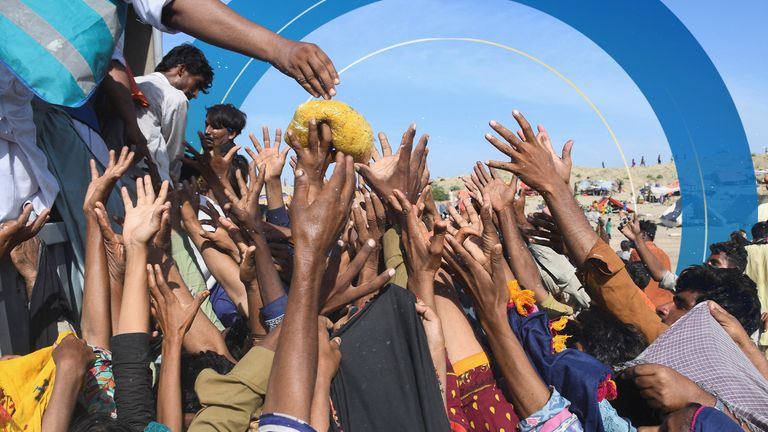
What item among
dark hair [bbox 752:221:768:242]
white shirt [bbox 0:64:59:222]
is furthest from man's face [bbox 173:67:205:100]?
dark hair [bbox 752:221:768:242]

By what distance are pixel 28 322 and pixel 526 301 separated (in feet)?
6.22

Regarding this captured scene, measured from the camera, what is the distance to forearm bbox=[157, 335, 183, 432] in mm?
1960

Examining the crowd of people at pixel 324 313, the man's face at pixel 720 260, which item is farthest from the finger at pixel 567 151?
the man's face at pixel 720 260

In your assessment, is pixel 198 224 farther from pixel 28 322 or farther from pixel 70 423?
pixel 70 423

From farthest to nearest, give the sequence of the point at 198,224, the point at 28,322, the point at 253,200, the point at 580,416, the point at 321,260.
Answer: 1. the point at 198,224
2. the point at 253,200
3. the point at 28,322
4. the point at 580,416
5. the point at 321,260

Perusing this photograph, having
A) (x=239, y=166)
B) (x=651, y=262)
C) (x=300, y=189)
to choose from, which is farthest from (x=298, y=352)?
(x=651, y=262)

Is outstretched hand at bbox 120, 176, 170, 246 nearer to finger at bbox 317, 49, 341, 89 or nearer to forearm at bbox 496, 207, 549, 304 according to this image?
finger at bbox 317, 49, 341, 89

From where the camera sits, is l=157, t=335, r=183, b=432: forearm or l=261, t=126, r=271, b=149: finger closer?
l=157, t=335, r=183, b=432: forearm

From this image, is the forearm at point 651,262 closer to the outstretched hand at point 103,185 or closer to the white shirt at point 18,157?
the outstretched hand at point 103,185

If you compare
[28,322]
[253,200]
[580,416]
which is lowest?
[580,416]

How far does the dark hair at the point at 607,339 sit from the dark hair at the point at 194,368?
1.39 meters

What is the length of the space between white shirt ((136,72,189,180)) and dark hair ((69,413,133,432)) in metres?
1.74

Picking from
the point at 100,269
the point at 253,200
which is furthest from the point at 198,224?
the point at 100,269

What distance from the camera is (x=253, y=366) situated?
1.82m
